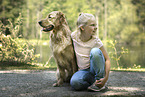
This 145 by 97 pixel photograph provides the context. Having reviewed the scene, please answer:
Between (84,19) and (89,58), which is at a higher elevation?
(84,19)

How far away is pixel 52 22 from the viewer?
3238mm

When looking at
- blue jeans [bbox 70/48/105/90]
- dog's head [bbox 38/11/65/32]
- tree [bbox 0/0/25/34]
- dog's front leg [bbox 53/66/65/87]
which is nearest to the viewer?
blue jeans [bbox 70/48/105/90]

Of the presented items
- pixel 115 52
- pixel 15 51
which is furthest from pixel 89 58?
pixel 115 52

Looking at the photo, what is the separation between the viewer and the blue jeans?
303 centimetres

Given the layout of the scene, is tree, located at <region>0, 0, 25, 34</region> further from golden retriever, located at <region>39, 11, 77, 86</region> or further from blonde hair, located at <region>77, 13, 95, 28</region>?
blonde hair, located at <region>77, 13, 95, 28</region>

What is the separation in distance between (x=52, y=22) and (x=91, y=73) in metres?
1.14

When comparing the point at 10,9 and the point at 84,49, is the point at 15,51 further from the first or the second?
the point at 10,9

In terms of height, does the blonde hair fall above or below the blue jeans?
above

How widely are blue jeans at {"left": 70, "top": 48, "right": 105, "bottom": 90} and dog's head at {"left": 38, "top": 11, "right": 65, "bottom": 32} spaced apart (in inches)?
31.5

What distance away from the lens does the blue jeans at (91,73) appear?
3.03 metres

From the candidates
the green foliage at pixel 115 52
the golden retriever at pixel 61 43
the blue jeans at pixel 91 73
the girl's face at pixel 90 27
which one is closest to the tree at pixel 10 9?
the green foliage at pixel 115 52

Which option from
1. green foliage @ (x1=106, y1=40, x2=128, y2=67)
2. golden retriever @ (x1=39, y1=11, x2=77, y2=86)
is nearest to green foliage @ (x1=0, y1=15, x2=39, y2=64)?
green foliage @ (x1=106, y1=40, x2=128, y2=67)

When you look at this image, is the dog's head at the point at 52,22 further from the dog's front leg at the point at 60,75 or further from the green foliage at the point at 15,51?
the green foliage at the point at 15,51

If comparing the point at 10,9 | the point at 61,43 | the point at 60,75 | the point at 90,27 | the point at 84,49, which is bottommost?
the point at 60,75
